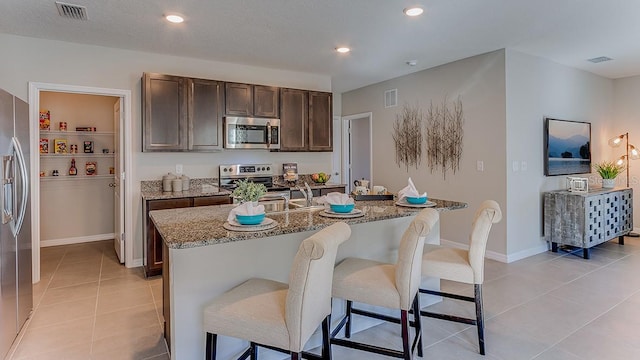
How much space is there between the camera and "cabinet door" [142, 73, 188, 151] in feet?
13.2

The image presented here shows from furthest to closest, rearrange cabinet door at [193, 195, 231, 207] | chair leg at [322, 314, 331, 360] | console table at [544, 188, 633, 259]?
console table at [544, 188, 633, 259] → cabinet door at [193, 195, 231, 207] → chair leg at [322, 314, 331, 360]

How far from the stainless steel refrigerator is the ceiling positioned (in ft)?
3.60

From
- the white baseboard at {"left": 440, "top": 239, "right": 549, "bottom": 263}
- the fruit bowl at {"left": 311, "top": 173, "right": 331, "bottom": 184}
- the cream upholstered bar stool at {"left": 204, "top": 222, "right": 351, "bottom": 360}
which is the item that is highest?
the fruit bowl at {"left": 311, "top": 173, "right": 331, "bottom": 184}

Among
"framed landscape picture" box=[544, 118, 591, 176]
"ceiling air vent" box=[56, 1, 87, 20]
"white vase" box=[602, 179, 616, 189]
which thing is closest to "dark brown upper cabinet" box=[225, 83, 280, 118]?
"ceiling air vent" box=[56, 1, 87, 20]

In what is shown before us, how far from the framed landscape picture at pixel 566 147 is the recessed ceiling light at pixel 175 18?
4490 mm

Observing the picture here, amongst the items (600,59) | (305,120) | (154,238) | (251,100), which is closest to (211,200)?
(154,238)

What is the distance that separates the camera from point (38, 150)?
150 inches

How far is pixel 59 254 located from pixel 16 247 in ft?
8.63

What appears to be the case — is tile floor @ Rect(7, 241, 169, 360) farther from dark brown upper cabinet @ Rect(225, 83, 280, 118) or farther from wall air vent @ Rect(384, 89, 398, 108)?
wall air vent @ Rect(384, 89, 398, 108)

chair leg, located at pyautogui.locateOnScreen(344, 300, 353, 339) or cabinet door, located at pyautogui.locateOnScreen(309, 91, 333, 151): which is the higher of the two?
cabinet door, located at pyautogui.locateOnScreen(309, 91, 333, 151)

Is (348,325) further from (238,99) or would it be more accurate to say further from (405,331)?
(238,99)

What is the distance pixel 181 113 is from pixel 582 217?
5.00 meters

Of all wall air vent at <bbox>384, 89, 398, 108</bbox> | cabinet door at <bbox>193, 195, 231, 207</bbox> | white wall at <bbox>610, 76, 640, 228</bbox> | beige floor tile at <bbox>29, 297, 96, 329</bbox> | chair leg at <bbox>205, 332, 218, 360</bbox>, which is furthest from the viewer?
white wall at <bbox>610, 76, 640, 228</bbox>

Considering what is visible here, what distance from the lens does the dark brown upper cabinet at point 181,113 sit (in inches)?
159
